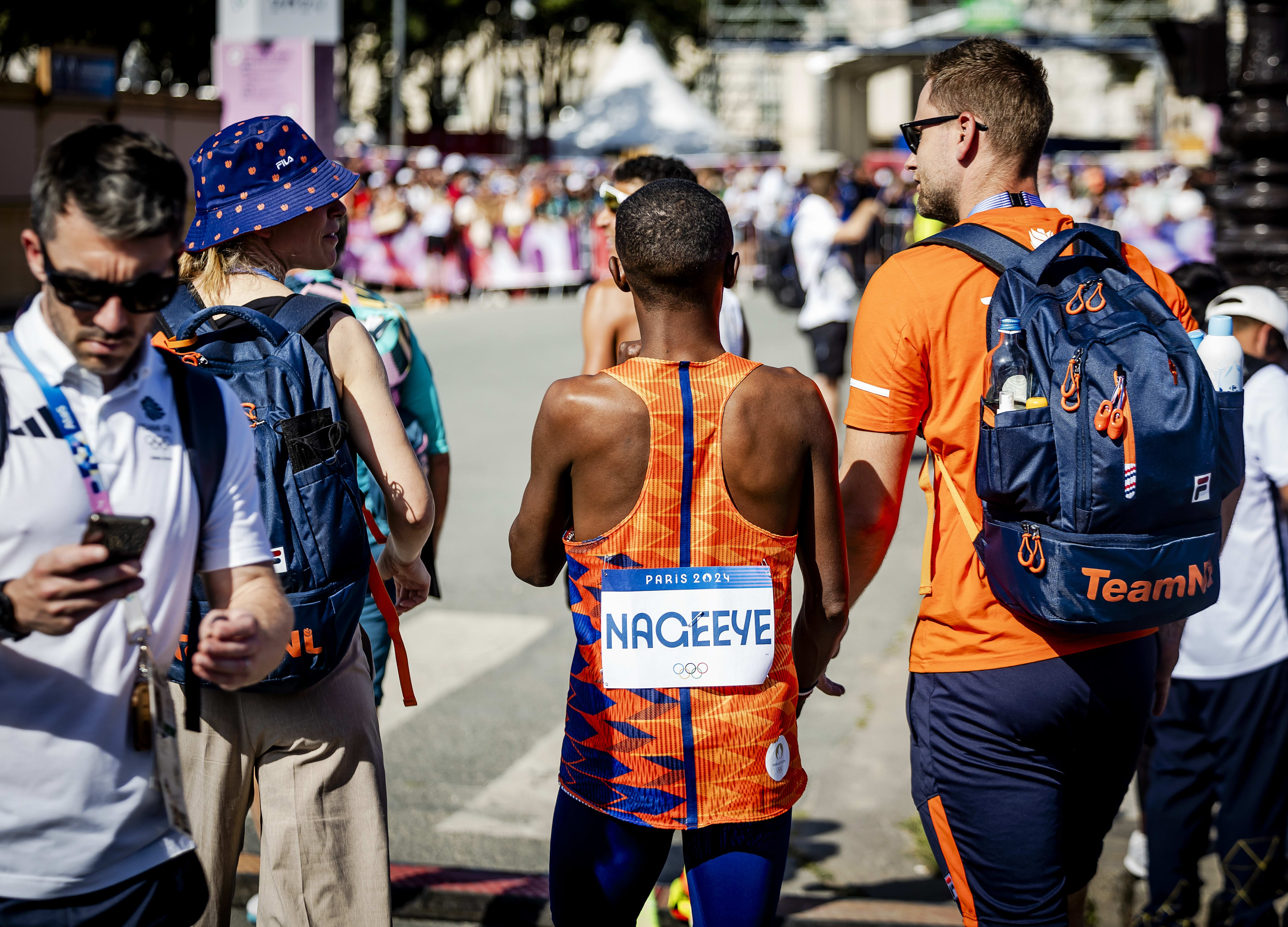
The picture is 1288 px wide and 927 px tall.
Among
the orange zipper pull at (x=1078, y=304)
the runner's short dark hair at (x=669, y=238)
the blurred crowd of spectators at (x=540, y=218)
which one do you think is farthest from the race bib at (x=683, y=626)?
the blurred crowd of spectators at (x=540, y=218)

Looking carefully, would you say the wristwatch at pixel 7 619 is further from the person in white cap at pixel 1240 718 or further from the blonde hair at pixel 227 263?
the person in white cap at pixel 1240 718

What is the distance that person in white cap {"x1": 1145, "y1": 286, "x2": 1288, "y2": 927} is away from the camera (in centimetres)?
362

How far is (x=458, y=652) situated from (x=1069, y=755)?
13.7 feet

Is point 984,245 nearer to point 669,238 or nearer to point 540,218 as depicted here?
point 669,238

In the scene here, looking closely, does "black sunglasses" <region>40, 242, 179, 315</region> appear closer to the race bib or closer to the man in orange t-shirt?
the race bib

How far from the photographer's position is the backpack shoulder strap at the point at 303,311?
258 centimetres

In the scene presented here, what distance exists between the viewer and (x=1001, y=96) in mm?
2609

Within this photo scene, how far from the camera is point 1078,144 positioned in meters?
48.9

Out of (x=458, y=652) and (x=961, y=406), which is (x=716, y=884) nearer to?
(x=961, y=406)

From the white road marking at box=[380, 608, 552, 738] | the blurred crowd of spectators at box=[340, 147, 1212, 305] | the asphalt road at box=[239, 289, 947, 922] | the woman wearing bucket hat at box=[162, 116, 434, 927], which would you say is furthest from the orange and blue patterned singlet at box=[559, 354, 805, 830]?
the blurred crowd of spectators at box=[340, 147, 1212, 305]

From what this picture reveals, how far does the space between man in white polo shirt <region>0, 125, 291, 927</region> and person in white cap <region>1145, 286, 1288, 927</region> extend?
274 cm

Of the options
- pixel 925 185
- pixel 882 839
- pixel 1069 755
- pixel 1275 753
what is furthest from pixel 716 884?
pixel 882 839

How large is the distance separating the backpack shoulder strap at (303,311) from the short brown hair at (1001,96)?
4.18 ft

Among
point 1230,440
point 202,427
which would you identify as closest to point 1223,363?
point 1230,440
